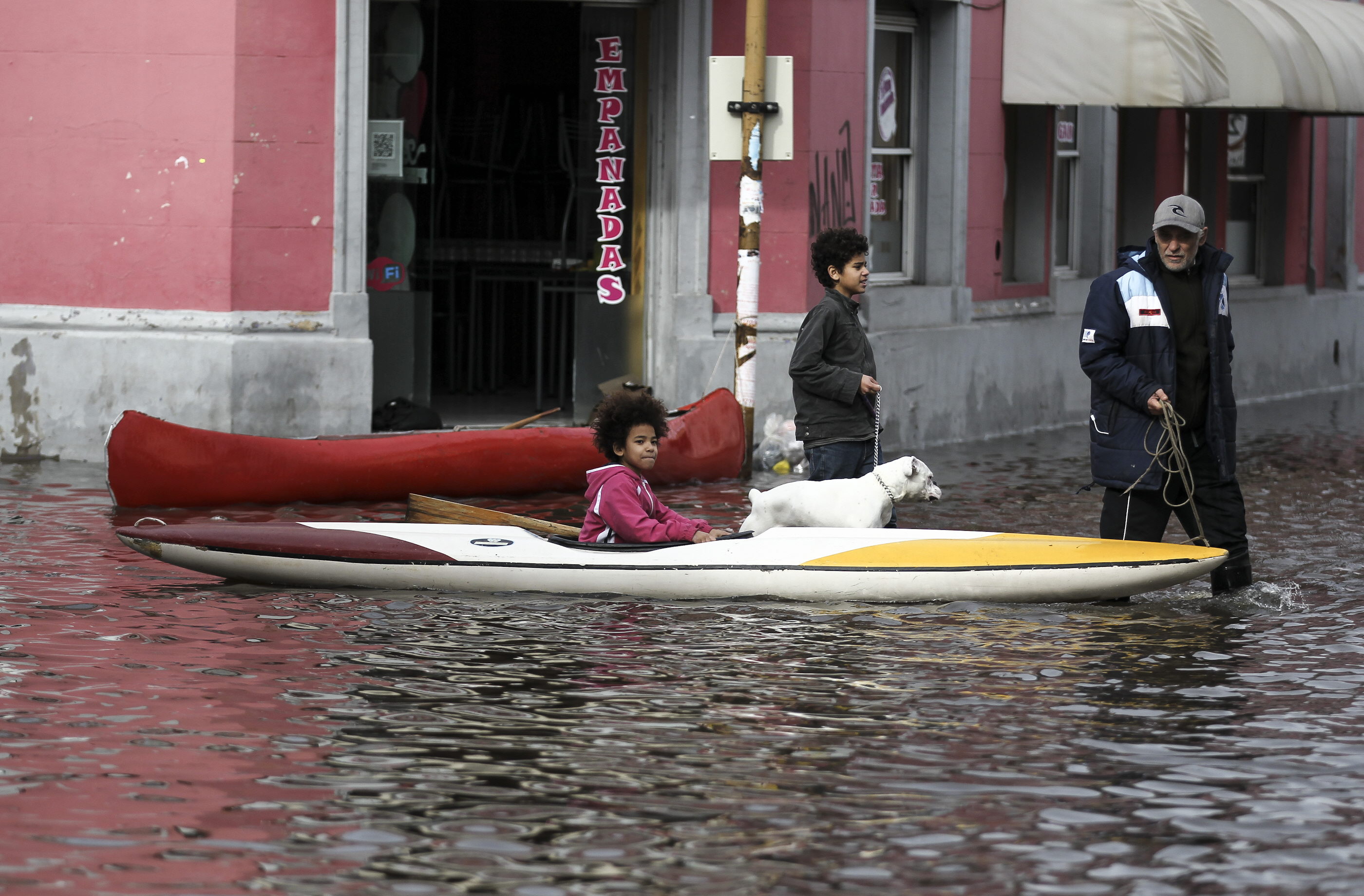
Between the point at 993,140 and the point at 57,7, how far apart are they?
7172mm

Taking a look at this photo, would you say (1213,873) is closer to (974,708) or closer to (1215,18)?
(974,708)

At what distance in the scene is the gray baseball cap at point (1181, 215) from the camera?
7.53m

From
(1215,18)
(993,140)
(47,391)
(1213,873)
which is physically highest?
(1215,18)

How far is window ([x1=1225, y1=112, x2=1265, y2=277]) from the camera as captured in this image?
66.8 ft

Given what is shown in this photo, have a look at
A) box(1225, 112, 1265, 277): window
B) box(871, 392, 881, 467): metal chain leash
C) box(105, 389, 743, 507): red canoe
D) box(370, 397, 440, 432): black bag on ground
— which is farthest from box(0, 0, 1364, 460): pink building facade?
box(1225, 112, 1265, 277): window

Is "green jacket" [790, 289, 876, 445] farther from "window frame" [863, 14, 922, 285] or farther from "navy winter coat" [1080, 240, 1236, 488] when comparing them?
"window frame" [863, 14, 922, 285]

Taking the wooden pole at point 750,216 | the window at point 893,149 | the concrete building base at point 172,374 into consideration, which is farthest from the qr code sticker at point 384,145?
the window at point 893,149

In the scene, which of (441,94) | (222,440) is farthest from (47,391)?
(441,94)

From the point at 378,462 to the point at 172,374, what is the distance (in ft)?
6.54

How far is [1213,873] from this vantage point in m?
4.51

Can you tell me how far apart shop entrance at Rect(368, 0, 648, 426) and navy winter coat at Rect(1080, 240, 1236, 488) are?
6270 millimetres

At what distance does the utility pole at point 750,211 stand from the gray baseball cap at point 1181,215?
4368 millimetres

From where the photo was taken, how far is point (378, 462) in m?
10.9

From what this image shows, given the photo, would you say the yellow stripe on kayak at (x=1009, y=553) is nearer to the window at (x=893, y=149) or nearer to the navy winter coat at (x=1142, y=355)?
the navy winter coat at (x=1142, y=355)
